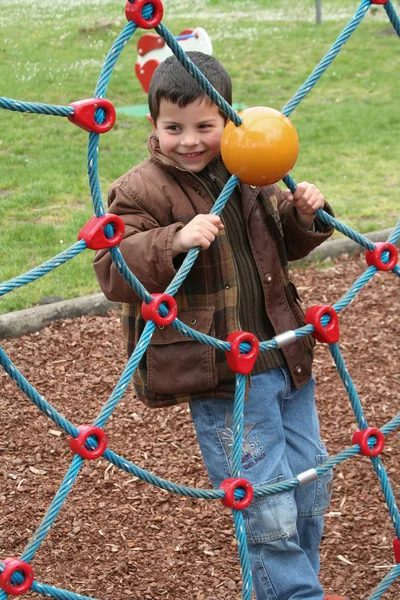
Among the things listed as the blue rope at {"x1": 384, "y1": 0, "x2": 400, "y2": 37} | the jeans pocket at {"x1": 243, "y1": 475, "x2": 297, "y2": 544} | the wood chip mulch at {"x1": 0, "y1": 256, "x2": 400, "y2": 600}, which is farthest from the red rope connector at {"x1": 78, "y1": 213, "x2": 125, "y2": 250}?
the wood chip mulch at {"x1": 0, "y1": 256, "x2": 400, "y2": 600}

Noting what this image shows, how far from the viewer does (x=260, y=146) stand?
1888 millimetres

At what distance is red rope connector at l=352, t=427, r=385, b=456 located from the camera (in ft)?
7.54

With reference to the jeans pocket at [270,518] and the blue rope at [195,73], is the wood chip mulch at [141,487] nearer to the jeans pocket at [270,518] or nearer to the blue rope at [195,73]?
the jeans pocket at [270,518]

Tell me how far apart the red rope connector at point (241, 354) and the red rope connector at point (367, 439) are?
0.43 metres

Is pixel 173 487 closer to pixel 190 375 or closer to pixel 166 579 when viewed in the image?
pixel 190 375

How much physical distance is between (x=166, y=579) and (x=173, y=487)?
0.77 m

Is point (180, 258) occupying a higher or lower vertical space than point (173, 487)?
higher

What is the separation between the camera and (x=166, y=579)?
2.66 meters

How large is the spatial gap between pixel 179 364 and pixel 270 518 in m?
0.41

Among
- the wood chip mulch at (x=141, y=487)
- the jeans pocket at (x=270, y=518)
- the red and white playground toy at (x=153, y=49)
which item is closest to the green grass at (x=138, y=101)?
the red and white playground toy at (x=153, y=49)

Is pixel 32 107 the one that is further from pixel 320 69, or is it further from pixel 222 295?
pixel 320 69

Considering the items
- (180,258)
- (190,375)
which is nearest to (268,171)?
(180,258)

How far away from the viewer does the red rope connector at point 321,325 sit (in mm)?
2178

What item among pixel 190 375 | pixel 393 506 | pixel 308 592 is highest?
pixel 190 375
